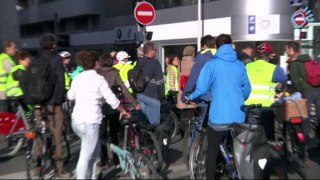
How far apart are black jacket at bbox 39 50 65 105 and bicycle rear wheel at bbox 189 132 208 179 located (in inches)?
79.7

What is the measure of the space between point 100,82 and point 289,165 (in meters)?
3.29

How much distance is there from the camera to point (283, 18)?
1858 centimetres

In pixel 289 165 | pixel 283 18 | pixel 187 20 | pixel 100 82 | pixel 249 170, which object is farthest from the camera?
pixel 187 20

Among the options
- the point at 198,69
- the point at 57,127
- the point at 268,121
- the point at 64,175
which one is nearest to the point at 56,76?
the point at 57,127

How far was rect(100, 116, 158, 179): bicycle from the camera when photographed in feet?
17.0

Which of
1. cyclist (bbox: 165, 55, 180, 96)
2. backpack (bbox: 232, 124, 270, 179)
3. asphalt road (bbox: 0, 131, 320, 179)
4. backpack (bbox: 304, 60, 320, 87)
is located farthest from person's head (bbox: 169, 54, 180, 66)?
backpack (bbox: 232, 124, 270, 179)

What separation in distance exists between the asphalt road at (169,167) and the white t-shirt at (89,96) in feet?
4.83

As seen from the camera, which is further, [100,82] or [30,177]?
[30,177]

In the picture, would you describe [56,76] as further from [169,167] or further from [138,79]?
[169,167]

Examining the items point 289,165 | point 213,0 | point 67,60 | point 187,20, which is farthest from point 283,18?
point 289,165

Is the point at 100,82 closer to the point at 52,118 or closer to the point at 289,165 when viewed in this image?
the point at 52,118

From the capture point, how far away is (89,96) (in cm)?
491

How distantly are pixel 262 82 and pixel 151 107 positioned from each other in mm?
1719

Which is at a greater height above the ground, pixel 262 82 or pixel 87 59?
pixel 87 59
